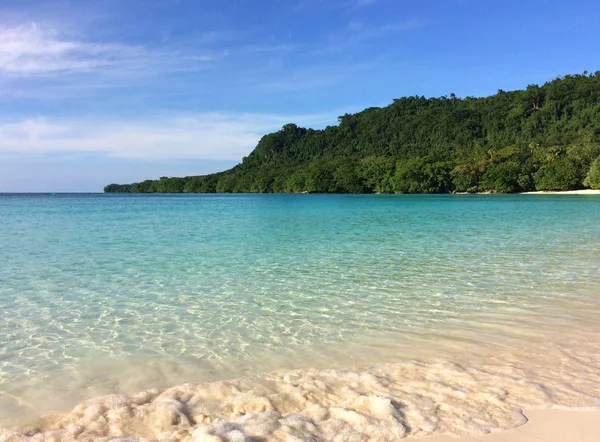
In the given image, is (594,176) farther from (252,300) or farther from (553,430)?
(553,430)

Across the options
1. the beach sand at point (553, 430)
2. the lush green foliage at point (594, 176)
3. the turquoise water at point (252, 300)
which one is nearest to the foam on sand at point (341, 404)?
the beach sand at point (553, 430)

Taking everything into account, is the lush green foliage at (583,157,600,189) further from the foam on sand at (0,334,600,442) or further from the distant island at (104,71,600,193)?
the foam on sand at (0,334,600,442)

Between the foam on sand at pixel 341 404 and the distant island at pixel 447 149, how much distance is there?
8233cm

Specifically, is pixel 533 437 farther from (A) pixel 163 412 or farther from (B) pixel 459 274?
(B) pixel 459 274

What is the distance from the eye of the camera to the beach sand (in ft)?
10.7

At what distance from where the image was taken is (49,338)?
6055mm

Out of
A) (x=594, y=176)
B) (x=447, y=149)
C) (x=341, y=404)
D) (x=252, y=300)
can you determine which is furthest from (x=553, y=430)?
(x=447, y=149)

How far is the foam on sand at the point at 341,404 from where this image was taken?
3.44 metres

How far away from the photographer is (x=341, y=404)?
3902 mm

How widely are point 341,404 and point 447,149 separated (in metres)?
121

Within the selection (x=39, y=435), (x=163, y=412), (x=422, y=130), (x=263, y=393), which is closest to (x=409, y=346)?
(x=263, y=393)

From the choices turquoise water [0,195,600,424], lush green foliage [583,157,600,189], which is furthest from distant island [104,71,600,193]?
turquoise water [0,195,600,424]

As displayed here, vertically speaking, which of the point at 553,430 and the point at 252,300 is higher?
the point at 553,430

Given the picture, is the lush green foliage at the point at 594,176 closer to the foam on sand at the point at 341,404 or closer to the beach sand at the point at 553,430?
the foam on sand at the point at 341,404
